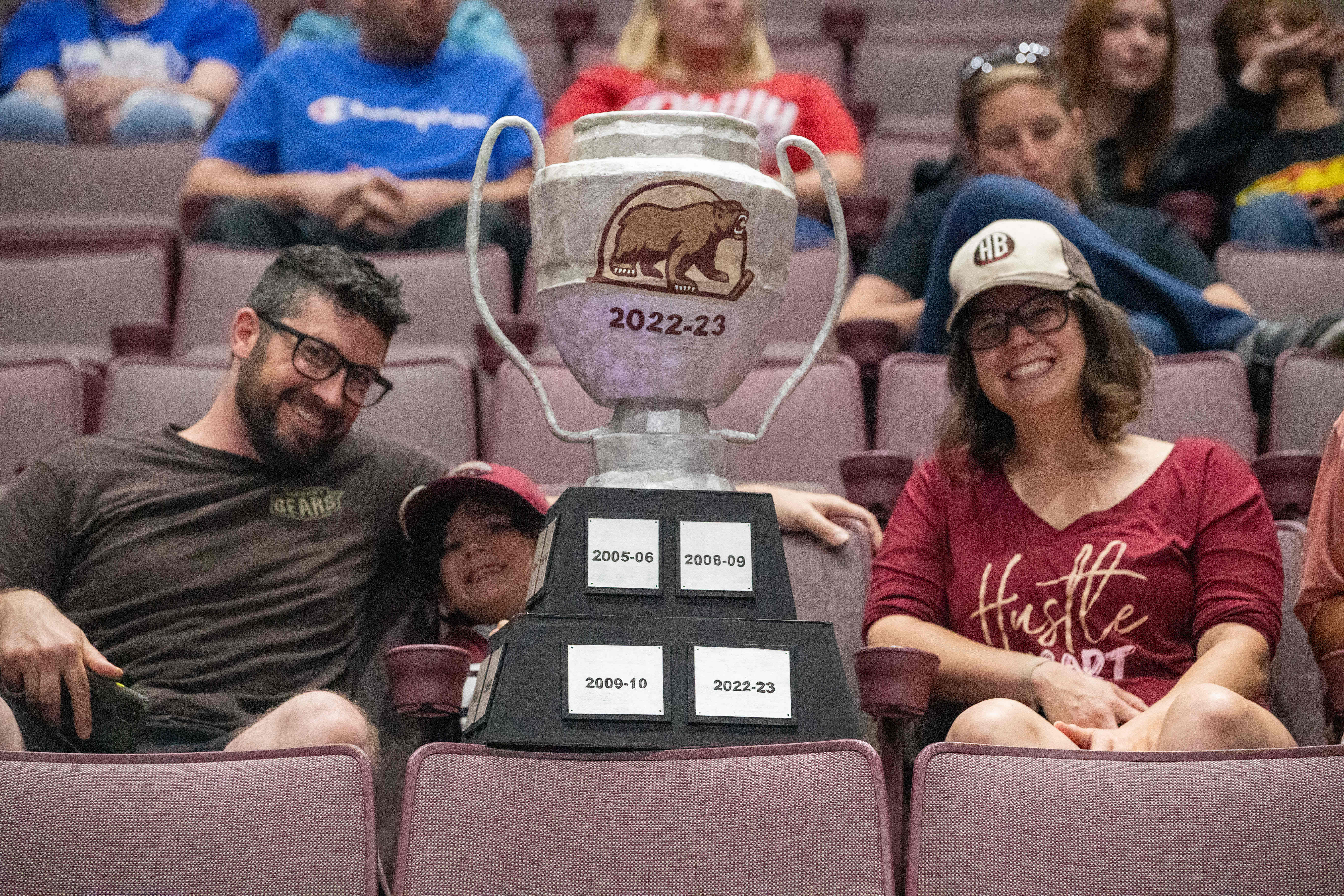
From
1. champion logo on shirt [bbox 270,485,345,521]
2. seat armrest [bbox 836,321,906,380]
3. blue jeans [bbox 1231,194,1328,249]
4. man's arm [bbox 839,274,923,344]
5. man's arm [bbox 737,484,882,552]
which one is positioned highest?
blue jeans [bbox 1231,194,1328,249]

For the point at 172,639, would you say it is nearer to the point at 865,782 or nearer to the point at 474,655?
the point at 474,655

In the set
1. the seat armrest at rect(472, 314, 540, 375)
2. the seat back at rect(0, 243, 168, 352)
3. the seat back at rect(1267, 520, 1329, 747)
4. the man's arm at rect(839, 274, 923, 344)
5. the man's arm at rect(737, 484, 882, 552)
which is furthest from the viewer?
the seat back at rect(0, 243, 168, 352)

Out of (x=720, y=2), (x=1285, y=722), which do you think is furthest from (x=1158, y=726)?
(x=720, y=2)

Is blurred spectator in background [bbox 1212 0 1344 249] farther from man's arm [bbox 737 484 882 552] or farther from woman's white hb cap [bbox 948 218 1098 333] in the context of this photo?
man's arm [bbox 737 484 882 552]

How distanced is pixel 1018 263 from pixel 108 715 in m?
0.88

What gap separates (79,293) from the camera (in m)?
2.09

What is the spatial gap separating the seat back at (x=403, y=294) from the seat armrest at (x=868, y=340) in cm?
50

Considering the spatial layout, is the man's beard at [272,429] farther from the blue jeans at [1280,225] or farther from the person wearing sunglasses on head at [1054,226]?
the blue jeans at [1280,225]

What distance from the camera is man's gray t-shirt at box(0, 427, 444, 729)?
1.32 m

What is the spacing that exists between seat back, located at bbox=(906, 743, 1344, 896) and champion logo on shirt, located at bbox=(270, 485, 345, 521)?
0.69 m

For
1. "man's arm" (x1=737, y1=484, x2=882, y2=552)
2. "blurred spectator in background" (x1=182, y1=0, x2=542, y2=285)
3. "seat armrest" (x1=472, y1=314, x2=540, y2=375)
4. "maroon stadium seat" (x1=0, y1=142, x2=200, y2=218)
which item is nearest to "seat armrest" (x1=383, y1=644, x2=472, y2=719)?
"man's arm" (x1=737, y1=484, x2=882, y2=552)

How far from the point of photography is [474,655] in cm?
138

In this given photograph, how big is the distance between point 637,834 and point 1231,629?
56cm

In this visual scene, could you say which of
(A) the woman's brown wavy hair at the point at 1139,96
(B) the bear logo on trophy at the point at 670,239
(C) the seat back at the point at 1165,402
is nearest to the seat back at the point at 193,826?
(B) the bear logo on trophy at the point at 670,239
